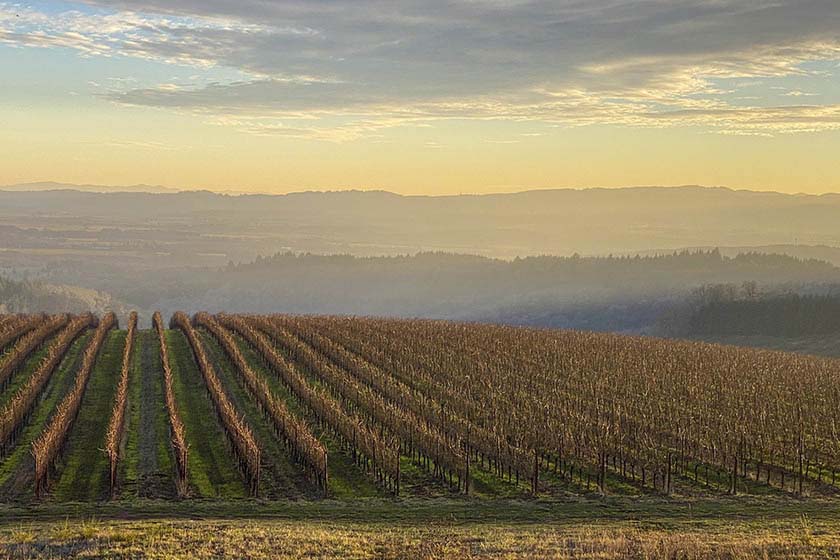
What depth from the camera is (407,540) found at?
69.6 feet

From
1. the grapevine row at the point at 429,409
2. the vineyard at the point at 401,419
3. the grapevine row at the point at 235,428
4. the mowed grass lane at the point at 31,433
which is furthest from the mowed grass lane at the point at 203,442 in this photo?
the grapevine row at the point at 429,409

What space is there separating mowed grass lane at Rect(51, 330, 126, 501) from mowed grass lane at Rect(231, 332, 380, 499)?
6.48 meters

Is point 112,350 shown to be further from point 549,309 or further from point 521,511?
point 549,309

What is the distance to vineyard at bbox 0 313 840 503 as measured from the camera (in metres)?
28.9

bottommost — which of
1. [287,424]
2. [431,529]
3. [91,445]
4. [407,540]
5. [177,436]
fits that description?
[91,445]

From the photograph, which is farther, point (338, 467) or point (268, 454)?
point (268, 454)

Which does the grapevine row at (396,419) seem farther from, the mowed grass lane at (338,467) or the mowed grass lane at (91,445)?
the mowed grass lane at (91,445)

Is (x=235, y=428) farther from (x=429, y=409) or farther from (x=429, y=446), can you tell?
(x=429, y=409)

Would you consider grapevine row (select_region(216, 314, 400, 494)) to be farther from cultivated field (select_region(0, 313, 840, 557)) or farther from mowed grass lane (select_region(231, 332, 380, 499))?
mowed grass lane (select_region(231, 332, 380, 499))

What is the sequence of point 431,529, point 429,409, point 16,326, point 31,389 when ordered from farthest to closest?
point 16,326 < point 31,389 < point 429,409 < point 431,529

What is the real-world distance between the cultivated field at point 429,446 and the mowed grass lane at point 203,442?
0.37 ft

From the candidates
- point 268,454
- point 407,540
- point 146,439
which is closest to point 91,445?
point 146,439

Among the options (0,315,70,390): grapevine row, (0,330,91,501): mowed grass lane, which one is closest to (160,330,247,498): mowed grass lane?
(0,330,91,501): mowed grass lane

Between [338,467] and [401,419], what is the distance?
3885 mm
